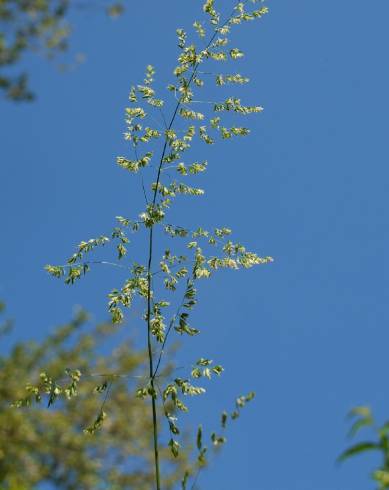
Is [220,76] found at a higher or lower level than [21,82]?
lower

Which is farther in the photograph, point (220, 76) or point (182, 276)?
point (220, 76)

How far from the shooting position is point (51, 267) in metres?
5.42

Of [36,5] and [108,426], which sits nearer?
[36,5]

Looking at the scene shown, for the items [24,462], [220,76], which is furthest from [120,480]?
[220,76]

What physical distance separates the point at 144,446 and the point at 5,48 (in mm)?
11407

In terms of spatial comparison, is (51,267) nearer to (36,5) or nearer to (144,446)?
(36,5)

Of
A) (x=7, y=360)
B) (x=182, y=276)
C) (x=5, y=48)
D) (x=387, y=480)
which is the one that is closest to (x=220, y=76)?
(x=182, y=276)

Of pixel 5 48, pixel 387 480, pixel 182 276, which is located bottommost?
pixel 387 480

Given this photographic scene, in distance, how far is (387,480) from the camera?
1111mm

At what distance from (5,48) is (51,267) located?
9.87 ft

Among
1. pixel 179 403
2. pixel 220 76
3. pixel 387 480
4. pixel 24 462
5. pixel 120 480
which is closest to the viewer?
pixel 387 480

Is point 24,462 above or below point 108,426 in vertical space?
below

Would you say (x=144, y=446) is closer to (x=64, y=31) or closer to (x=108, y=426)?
(x=108, y=426)

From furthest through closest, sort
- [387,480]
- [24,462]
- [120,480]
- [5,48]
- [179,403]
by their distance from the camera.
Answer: [120,480]
[24,462]
[5,48]
[179,403]
[387,480]
